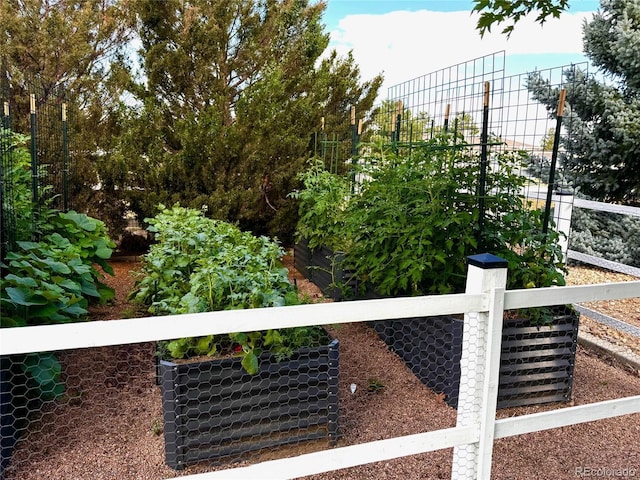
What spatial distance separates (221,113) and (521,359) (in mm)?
4904

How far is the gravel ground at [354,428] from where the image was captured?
240 cm

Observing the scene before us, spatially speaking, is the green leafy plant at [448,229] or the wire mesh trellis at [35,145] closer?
the green leafy plant at [448,229]

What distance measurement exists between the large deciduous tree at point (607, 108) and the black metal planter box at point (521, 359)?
422 centimetres

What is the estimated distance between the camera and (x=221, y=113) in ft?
21.7

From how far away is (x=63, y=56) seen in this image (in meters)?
6.47

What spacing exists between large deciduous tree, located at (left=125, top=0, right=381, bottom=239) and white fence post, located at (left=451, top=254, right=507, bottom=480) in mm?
5014

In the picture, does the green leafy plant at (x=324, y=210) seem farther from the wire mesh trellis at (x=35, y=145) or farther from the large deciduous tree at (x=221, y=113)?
the wire mesh trellis at (x=35, y=145)

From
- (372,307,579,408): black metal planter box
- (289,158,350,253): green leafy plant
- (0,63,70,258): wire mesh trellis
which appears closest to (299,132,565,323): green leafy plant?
(372,307,579,408): black metal planter box

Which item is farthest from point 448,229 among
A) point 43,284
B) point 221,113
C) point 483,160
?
point 221,113

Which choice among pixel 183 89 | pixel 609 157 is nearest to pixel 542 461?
pixel 609 157

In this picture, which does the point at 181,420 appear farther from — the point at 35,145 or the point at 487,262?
the point at 35,145

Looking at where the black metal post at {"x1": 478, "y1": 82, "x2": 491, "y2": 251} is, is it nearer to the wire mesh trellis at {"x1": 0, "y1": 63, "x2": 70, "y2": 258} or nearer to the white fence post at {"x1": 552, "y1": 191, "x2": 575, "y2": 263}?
the white fence post at {"x1": 552, "y1": 191, "x2": 575, "y2": 263}

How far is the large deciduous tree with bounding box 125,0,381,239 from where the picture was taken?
6367 mm

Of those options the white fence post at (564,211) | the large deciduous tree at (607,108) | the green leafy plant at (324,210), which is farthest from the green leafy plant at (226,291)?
the large deciduous tree at (607,108)
